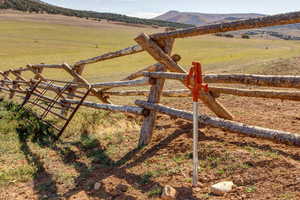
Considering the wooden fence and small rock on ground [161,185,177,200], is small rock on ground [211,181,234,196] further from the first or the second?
the wooden fence

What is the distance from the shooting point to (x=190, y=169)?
11.9 feet

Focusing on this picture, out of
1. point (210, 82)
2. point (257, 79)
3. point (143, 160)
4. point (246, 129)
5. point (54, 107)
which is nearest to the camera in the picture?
point (257, 79)

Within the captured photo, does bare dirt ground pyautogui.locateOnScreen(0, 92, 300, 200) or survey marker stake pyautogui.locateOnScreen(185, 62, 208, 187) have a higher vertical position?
survey marker stake pyautogui.locateOnScreen(185, 62, 208, 187)

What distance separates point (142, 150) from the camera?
4.52 metres

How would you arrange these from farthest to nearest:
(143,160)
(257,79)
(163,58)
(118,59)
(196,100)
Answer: (118,59)
(163,58)
(143,160)
(257,79)
(196,100)

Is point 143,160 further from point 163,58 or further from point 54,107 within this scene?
point 54,107

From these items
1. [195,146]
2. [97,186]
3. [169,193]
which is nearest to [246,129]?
[195,146]

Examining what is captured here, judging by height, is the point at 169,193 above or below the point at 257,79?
below

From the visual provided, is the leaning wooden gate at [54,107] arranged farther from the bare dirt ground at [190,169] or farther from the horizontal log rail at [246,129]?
the horizontal log rail at [246,129]

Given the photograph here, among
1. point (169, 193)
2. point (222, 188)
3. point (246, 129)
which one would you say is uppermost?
point (246, 129)

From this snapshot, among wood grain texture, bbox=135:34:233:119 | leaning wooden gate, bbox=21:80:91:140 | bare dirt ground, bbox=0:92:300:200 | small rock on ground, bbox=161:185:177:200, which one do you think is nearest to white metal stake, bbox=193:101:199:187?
Result: bare dirt ground, bbox=0:92:300:200

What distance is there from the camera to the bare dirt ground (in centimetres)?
308

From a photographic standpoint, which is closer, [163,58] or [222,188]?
[222,188]

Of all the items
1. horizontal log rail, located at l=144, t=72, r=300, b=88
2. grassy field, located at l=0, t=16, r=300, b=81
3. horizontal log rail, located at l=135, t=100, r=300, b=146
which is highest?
horizontal log rail, located at l=144, t=72, r=300, b=88
